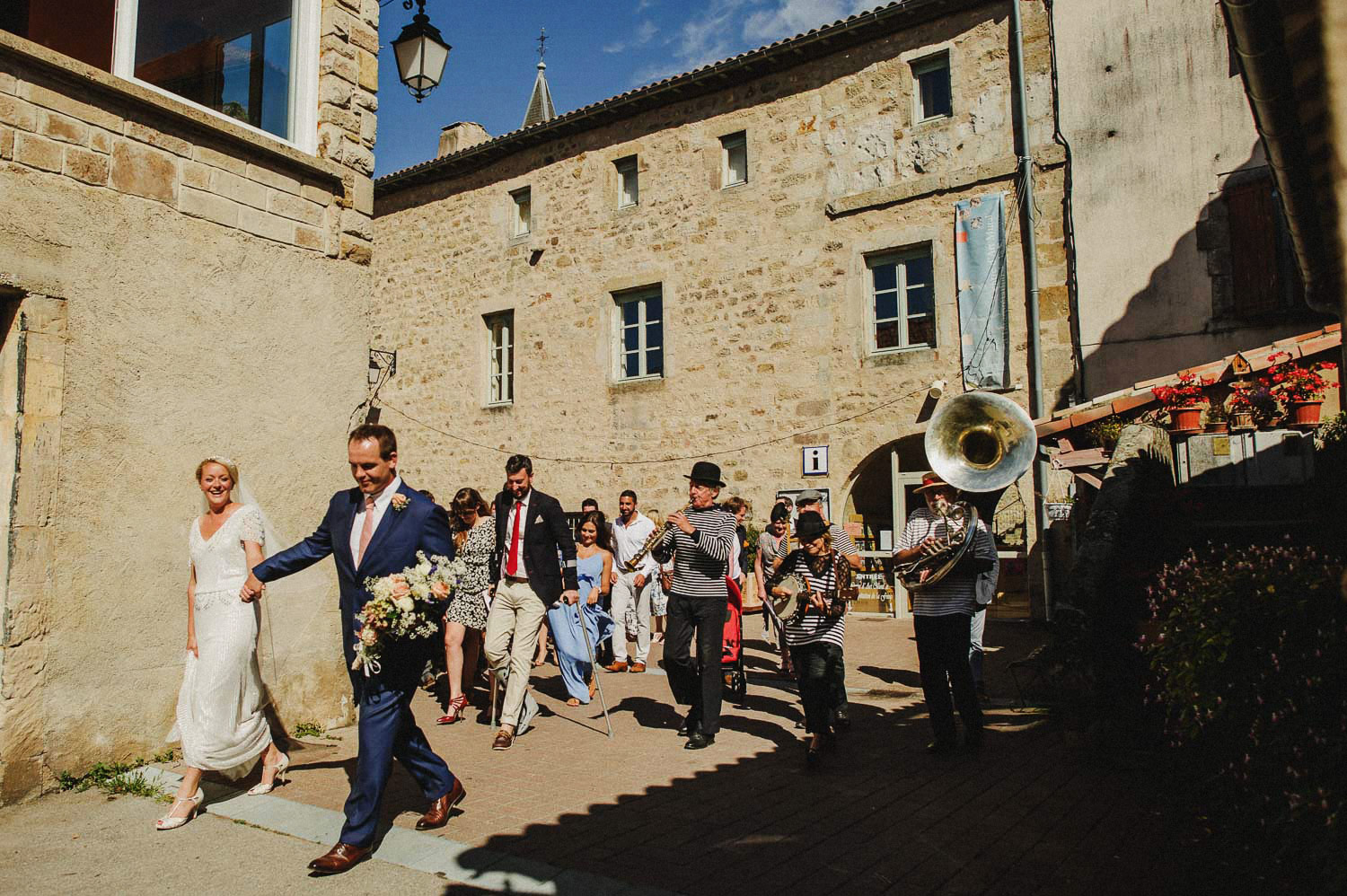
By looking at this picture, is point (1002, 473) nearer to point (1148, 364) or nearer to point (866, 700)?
point (866, 700)

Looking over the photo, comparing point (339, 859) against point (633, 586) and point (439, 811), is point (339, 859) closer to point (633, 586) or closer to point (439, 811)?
point (439, 811)

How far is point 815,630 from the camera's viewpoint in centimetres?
644

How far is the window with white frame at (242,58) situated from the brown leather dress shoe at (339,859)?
517 cm

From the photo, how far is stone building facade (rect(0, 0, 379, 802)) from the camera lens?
5590 mm

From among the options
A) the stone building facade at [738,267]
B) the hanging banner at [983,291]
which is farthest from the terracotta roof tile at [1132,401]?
the hanging banner at [983,291]

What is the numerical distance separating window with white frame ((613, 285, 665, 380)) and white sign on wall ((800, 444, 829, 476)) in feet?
11.0

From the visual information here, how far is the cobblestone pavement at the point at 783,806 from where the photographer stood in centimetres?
421

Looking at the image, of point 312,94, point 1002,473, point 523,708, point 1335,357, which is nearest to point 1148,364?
point 1335,357

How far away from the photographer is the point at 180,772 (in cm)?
586

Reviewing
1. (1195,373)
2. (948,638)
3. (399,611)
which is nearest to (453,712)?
(399,611)

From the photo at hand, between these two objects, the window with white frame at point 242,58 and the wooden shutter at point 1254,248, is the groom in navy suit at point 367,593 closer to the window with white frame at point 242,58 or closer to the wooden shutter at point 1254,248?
the window with white frame at point 242,58

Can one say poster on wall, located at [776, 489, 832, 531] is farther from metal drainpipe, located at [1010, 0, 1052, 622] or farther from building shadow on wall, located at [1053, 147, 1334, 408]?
building shadow on wall, located at [1053, 147, 1334, 408]

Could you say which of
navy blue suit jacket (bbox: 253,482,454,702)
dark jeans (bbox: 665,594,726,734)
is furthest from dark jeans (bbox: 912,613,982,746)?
navy blue suit jacket (bbox: 253,482,454,702)

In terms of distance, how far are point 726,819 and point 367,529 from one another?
2.34 meters
